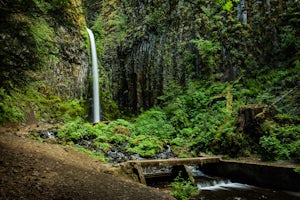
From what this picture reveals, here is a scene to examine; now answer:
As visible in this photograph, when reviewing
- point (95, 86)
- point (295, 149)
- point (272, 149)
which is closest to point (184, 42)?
point (95, 86)

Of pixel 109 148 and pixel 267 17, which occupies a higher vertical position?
pixel 267 17

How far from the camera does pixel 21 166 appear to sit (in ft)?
16.3

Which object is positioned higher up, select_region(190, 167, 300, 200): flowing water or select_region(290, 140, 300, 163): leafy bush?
select_region(290, 140, 300, 163): leafy bush

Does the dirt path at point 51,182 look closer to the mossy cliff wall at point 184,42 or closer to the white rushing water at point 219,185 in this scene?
the white rushing water at point 219,185

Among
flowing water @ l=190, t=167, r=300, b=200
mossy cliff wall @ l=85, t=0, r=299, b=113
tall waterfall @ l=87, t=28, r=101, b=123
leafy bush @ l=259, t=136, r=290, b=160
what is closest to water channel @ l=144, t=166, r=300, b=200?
flowing water @ l=190, t=167, r=300, b=200

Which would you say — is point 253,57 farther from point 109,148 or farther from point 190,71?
point 109,148

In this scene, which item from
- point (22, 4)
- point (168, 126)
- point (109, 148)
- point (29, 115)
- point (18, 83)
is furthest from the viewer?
point (168, 126)

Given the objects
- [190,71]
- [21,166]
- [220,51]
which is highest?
[220,51]

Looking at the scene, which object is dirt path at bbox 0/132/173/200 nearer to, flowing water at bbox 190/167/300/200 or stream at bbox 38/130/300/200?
flowing water at bbox 190/167/300/200

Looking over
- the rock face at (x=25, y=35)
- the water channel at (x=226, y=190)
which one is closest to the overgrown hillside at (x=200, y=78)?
the water channel at (x=226, y=190)

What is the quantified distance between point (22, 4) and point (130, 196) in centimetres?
400

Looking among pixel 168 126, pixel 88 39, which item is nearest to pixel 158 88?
pixel 168 126

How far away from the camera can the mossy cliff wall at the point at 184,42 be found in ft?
49.6

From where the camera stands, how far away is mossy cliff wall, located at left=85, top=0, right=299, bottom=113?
1512cm
